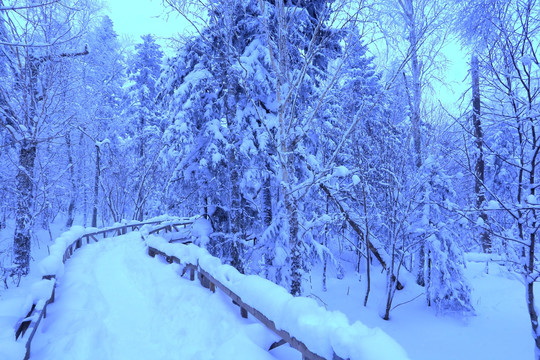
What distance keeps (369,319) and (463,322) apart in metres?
3.16

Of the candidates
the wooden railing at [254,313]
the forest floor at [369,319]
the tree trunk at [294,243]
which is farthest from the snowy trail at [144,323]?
the tree trunk at [294,243]

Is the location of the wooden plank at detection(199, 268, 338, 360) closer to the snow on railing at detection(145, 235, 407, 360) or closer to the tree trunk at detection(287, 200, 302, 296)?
the snow on railing at detection(145, 235, 407, 360)

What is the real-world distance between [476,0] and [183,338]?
32.4 ft

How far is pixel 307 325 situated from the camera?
10.2 feet

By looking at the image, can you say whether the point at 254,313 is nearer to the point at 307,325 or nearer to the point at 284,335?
the point at 284,335

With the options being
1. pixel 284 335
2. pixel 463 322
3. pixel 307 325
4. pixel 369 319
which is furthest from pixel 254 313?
pixel 463 322

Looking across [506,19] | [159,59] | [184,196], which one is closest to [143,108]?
[159,59]

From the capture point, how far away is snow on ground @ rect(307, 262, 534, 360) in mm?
9023

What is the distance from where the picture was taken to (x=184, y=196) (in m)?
12.0

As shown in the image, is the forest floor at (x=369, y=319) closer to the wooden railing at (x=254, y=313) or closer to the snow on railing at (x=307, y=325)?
the wooden railing at (x=254, y=313)

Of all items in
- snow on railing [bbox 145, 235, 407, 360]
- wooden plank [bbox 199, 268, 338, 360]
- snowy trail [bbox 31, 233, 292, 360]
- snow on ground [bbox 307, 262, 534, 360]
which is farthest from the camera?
snow on ground [bbox 307, 262, 534, 360]

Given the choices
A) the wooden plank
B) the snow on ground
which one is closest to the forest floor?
the snow on ground

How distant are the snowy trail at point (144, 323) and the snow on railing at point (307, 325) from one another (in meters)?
0.38

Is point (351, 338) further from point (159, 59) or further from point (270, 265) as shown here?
point (159, 59)
